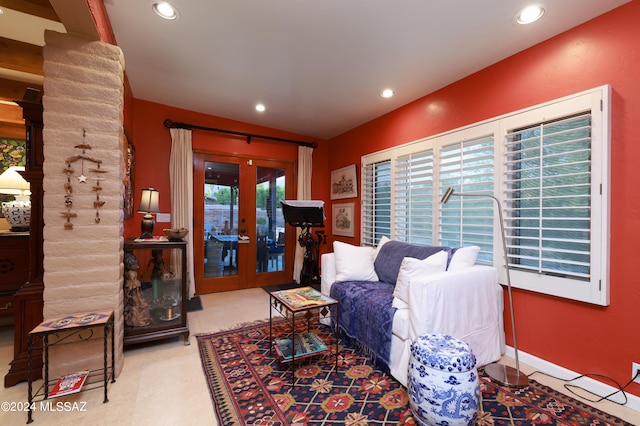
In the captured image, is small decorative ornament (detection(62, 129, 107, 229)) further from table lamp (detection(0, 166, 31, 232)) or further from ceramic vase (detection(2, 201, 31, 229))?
ceramic vase (detection(2, 201, 31, 229))

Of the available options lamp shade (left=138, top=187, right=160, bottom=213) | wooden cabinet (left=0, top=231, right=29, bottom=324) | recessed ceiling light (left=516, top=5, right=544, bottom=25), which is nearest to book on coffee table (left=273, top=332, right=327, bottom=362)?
lamp shade (left=138, top=187, right=160, bottom=213)

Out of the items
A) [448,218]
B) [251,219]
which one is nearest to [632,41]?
[448,218]

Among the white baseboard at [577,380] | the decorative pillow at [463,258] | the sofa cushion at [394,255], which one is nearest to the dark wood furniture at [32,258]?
the sofa cushion at [394,255]

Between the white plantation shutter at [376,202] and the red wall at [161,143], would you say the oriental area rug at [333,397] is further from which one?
the red wall at [161,143]

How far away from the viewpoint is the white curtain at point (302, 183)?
464 centimetres

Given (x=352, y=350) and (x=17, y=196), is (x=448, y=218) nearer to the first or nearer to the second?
(x=352, y=350)

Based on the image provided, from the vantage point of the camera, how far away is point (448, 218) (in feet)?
9.34

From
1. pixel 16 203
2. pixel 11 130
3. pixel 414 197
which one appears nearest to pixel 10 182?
pixel 16 203

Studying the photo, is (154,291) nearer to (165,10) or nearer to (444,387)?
(165,10)

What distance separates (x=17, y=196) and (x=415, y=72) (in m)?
4.67

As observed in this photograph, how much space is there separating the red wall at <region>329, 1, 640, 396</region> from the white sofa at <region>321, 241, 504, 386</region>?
0.31 meters

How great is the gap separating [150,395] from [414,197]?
314cm

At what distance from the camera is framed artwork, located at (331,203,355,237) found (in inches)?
171

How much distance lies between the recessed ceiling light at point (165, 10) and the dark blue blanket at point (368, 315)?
2.71 meters
